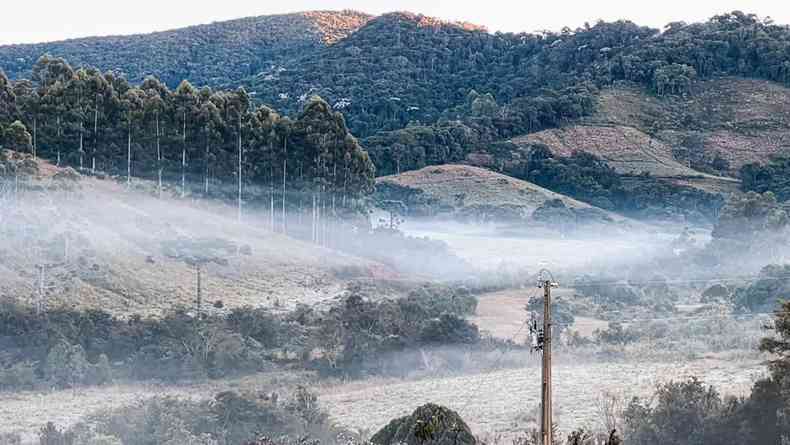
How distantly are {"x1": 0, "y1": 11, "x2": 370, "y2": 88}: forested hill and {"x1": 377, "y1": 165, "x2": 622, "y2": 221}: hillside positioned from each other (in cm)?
5643

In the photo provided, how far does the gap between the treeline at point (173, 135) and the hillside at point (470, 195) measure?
1647cm

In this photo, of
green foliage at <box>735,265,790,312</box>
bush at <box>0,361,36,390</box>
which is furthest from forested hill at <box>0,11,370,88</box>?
bush at <box>0,361,36,390</box>

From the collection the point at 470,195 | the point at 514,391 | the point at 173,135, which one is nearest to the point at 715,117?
the point at 470,195

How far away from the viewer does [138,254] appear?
44.2 metres

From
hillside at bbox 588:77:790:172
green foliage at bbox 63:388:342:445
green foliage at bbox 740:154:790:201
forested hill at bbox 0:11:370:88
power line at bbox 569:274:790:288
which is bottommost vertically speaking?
power line at bbox 569:274:790:288

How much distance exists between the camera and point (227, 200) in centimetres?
5725

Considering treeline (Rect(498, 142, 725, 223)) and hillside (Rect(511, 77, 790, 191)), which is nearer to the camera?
treeline (Rect(498, 142, 725, 223))

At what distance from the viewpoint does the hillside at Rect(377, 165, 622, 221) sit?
250ft

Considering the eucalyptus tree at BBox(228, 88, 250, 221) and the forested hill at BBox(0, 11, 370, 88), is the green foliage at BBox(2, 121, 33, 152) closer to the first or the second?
the eucalyptus tree at BBox(228, 88, 250, 221)

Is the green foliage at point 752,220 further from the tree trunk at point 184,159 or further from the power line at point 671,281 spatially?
the tree trunk at point 184,159

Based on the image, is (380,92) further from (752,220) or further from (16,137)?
(16,137)

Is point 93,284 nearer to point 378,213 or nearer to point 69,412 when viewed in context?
point 69,412

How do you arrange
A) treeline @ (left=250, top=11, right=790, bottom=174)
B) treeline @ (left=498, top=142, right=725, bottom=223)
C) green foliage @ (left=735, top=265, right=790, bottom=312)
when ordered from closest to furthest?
green foliage @ (left=735, top=265, right=790, bottom=312) → treeline @ (left=498, top=142, right=725, bottom=223) → treeline @ (left=250, top=11, right=790, bottom=174)

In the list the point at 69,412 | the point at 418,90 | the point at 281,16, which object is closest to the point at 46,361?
the point at 69,412
